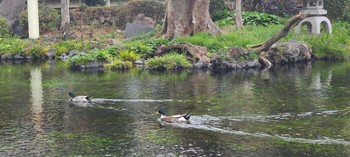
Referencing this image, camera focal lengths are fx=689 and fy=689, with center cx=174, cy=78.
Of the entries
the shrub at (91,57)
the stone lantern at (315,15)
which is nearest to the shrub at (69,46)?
the shrub at (91,57)

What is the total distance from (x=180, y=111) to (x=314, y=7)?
22.6m

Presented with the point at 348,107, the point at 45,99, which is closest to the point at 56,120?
the point at 45,99

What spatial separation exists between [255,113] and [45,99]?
28.6ft

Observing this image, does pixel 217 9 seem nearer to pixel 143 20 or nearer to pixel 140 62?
pixel 143 20

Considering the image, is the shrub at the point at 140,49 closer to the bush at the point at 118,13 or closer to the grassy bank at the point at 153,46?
the grassy bank at the point at 153,46

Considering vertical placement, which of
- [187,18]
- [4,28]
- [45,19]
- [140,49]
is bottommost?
[140,49]

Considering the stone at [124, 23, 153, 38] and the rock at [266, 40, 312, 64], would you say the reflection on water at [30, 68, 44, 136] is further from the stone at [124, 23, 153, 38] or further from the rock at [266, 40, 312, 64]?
the rock at [266, 40, 312, 64]

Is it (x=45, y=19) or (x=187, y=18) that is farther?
(x=45, y=19)

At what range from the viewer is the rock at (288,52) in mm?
38812

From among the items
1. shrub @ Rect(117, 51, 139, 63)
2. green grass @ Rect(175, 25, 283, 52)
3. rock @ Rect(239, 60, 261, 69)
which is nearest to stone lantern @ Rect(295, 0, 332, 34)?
green grass @ Rect(175, 25, 283, 52)

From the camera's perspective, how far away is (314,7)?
44.5 m

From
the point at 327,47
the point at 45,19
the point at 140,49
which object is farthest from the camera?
the point at 45,19

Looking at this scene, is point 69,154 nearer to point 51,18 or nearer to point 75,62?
point 75,62

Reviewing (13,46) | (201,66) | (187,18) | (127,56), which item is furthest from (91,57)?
(13,46)
